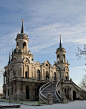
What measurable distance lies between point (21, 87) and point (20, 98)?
2.60 m

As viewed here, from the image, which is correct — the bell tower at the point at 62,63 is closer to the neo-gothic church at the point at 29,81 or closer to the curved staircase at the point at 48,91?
the neo-gothic church at the point at 29,81

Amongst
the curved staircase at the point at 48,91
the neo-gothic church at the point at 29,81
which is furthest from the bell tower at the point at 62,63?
the curved staircase at the point at 48,91

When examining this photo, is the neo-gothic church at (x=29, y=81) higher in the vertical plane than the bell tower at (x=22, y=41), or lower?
lower

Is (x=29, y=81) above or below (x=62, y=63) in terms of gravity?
below

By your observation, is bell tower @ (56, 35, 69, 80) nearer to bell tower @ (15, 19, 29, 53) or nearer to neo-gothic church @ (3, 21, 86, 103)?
neo-gothic church @ (3, 21, 86, 103)

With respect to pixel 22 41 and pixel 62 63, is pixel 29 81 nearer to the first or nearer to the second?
pixel 22 41

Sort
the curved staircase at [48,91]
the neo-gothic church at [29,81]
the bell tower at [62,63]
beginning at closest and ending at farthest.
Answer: the curved staircase at [48,91], the neo-gothic church at [29,81], the bell tower at [62,63]

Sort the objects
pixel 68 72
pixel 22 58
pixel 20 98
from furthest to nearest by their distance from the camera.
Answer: pixel 68 72, pixel 22 58, pixel 20 98

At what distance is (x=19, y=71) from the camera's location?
3941 centimetres

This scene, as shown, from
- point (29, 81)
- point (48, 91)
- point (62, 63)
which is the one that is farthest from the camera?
point (62, 63)

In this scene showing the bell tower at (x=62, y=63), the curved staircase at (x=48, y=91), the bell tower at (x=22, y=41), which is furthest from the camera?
the bell tower at (x=62, y=63)

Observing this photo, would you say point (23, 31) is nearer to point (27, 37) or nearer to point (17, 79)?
point (27, 37)

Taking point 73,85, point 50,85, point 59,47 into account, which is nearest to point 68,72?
point 59,47

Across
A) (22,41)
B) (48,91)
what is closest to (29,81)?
(48,91)
